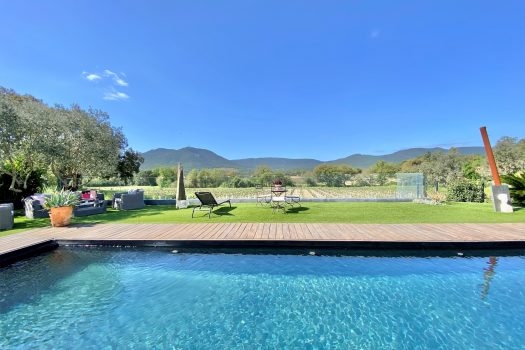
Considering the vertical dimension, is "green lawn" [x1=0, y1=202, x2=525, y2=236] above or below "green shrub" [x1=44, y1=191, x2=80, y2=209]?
below

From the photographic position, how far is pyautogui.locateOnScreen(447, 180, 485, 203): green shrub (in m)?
11.0

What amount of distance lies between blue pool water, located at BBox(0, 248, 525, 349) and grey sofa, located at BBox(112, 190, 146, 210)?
5787 mm

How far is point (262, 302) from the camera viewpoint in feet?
11.1

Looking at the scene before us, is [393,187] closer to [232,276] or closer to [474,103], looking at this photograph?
[232,276]

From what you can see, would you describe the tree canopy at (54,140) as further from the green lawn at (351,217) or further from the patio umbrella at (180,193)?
the patio umbrella at (180,193)

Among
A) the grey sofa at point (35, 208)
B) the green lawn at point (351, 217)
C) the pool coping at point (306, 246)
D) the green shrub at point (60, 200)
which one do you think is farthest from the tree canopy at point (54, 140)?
the pool coping at point (306, 246)

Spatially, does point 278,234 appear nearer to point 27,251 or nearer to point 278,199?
point 278,199

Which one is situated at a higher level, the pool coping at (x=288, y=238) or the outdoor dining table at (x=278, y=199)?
the outdoor dining table at (x=278, y=199)

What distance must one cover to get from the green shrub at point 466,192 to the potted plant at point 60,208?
14.2 meters

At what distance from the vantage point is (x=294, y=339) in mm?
2674

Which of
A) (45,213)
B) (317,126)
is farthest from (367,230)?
(317,126)

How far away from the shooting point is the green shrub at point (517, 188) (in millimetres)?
9219

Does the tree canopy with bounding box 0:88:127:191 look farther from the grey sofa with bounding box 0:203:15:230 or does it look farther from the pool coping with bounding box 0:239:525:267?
the pool coping with bounding box 0:239:525:267

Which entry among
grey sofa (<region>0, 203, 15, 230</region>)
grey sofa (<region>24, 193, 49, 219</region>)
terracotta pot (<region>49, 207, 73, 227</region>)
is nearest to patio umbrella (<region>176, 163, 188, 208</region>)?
terracotta pot (<region>49, 207, 73, 227</region>)
